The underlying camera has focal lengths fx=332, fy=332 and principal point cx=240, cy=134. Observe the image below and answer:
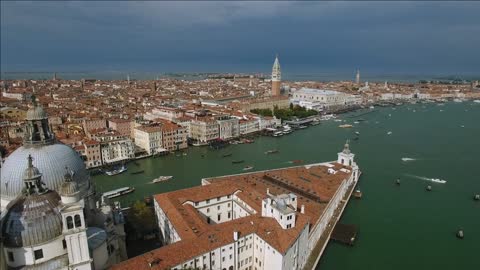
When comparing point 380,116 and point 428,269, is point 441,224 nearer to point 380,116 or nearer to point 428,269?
point 428,269

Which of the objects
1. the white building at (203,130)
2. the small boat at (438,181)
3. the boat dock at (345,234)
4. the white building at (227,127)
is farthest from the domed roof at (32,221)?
the white building at (227,127)

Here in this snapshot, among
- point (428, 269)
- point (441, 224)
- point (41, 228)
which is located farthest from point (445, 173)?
point (41, 228)

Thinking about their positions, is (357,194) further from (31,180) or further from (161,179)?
(31,180)

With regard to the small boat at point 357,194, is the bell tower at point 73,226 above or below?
above

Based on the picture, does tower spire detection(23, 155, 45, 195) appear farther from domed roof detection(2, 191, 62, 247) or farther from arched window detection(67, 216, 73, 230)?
arched window detection(67, 216, 73, 230)

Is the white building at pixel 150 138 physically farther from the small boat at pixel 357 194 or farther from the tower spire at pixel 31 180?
the tower spire at pixel 31 180
